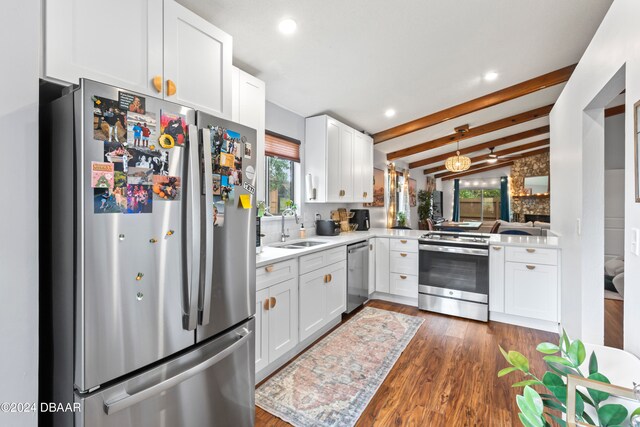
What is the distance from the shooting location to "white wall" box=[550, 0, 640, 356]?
1301 mm

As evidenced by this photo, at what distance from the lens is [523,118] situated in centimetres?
484

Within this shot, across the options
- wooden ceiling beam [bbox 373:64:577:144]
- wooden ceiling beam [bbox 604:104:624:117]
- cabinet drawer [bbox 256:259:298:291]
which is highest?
wooden ceiling beam [bbox 373:64:577:144]

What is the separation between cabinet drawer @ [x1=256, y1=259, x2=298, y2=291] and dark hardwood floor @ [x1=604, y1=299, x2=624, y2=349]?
235cm

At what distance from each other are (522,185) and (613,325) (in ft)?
26.9

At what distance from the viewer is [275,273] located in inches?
85.7

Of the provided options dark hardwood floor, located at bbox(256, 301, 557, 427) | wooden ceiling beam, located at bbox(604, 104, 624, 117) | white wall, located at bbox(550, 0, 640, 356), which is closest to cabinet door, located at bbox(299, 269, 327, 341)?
dark hardwood floor, located at bbox(256, 301, 557, 427)

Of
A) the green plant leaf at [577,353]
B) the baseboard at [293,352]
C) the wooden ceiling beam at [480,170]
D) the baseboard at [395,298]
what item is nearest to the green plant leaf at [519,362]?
the green plant leaf at [577,353]

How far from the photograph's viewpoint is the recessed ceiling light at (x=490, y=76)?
3266 millimetres

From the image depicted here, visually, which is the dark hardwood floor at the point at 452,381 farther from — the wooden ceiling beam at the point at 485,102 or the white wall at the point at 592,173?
the wooden ceiling beam at the point at 485,102

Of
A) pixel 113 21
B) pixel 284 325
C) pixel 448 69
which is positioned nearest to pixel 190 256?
pixel 113 21

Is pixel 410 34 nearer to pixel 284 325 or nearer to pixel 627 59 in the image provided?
pixel 627 59

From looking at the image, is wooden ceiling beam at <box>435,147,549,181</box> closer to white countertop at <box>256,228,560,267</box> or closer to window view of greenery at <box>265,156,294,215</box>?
white countertop at <box>256,228,560,267</box>

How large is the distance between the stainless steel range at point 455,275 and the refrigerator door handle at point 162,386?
2.65m

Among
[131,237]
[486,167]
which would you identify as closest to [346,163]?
[131,237]
